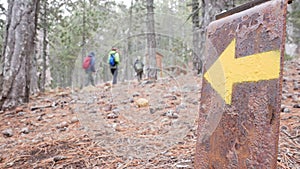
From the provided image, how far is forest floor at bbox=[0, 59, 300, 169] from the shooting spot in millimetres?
1426

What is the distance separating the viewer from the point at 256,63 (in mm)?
743

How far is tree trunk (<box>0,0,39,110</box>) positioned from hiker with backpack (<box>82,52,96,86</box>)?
1.57m

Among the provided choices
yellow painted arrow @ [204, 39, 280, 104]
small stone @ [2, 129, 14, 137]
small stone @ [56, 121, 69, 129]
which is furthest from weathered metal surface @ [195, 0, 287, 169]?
small stone @ [2, 129, 14, 137]

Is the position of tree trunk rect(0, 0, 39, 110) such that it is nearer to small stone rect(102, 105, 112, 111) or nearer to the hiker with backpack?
small stone rect(102, 105, 112, 111)

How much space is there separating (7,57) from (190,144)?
263cm

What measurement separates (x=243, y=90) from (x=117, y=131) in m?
1.35

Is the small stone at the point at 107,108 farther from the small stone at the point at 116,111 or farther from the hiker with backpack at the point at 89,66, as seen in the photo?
the hiker with backpack at the point at 89,66

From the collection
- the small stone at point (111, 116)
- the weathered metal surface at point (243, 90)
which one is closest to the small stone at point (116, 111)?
the small stone at point (111, 116)

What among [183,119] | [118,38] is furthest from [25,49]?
[183,119]

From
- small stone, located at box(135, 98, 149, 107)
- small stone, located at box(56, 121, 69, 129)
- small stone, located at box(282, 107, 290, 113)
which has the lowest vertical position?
small stone, located at box(56, 121, 69, 129)

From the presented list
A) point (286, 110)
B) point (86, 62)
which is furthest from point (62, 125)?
point (286, 110)

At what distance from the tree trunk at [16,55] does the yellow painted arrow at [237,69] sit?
287cm

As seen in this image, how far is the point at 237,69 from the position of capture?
81 centimetres

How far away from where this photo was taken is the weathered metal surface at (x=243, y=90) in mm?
681
